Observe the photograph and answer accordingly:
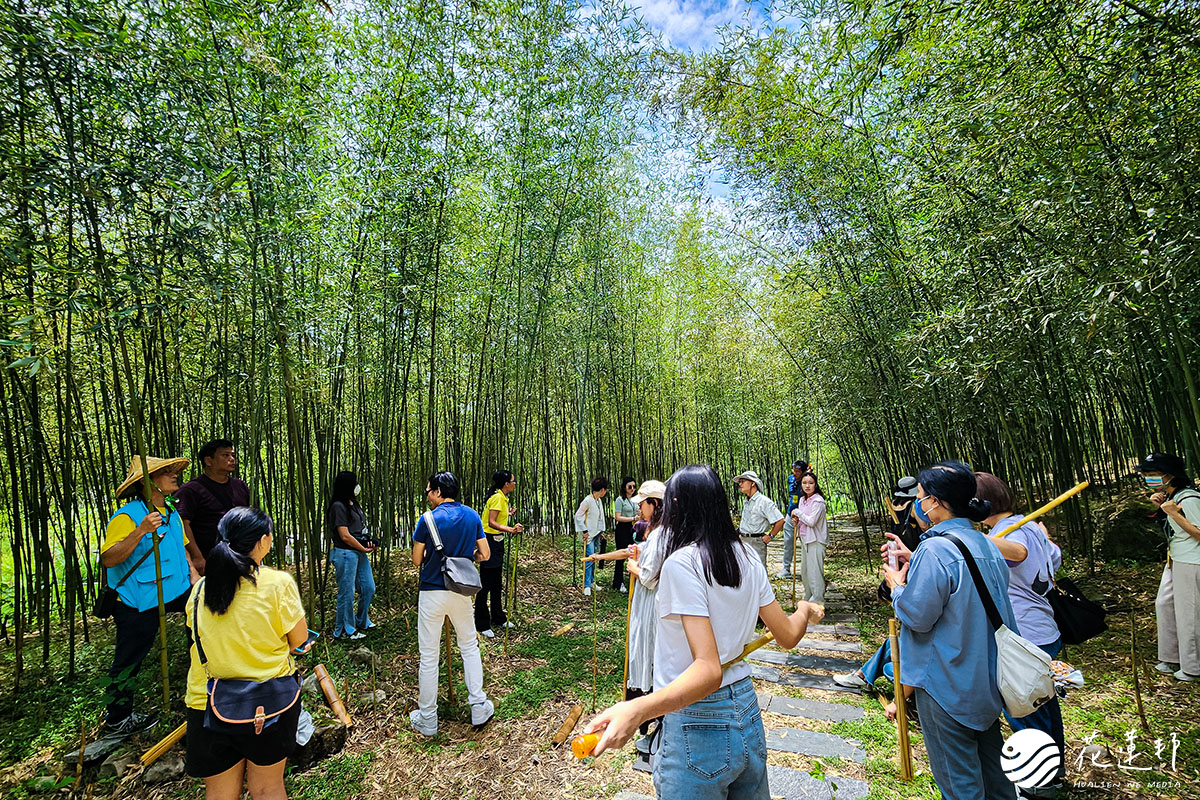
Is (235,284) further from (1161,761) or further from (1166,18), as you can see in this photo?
(1161,761)

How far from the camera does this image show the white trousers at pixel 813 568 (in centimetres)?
454

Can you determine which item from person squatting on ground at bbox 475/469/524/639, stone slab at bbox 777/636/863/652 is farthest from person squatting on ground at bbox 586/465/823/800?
stone slab at bbox 777/636/863/652

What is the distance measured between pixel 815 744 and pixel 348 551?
10.8 feet

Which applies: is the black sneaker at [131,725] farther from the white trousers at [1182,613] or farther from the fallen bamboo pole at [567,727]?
the white trousers at [1182,613]

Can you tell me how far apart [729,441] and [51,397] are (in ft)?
33.5

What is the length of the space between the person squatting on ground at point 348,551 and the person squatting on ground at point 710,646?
3236mm

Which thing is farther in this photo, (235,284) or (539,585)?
(539,585)

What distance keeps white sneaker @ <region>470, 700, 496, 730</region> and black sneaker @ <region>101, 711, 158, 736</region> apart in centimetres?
Answer: 156

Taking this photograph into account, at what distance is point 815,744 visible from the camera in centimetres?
262

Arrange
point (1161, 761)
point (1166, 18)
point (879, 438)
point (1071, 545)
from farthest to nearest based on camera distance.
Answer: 1. point (879, 438)
2. point (1071, 545)
3. point (1161, 761)
4. point (1166, 18)

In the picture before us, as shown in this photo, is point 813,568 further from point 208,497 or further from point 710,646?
point 208,497

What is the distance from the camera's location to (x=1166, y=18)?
198cm

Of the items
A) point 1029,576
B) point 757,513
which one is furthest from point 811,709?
point 757,513

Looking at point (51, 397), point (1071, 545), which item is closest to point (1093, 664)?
point (1071, 545)
